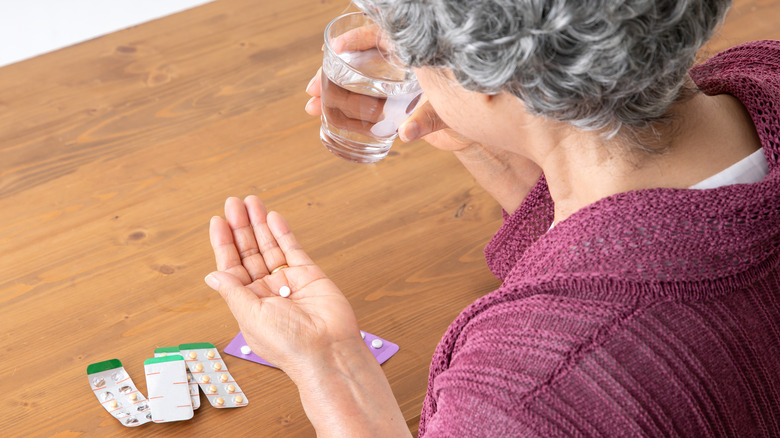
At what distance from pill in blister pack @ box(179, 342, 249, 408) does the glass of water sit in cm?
35

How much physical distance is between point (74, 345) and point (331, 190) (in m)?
0.46

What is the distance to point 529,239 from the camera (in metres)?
1.10

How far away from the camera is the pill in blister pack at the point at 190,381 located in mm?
988

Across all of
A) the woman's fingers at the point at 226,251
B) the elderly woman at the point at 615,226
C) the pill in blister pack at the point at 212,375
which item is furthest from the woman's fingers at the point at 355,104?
the pill in blister pack at the point at 212,375

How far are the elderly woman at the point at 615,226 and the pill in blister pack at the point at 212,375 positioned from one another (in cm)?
19

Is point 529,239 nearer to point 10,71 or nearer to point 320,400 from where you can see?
point 320,400

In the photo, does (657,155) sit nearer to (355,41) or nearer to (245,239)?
(355,41)

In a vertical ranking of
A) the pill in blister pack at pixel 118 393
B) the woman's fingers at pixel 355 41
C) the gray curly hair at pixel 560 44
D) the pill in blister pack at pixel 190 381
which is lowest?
the pill in blister pack at pixel 118 393

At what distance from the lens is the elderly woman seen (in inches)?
26.2

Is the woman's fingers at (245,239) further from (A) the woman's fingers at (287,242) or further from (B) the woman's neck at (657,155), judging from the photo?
(B) the woman's neck at (657,155)

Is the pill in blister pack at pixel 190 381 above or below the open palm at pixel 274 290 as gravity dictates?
below

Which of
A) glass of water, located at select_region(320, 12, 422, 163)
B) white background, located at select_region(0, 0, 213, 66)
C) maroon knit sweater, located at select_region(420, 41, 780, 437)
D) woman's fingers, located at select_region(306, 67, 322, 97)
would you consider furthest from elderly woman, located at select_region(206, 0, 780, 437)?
white background, located at select_region(0, 0, 213, 66)

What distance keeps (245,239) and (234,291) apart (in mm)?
130

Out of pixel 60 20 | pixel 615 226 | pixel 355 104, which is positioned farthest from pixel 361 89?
pixel 60 20
